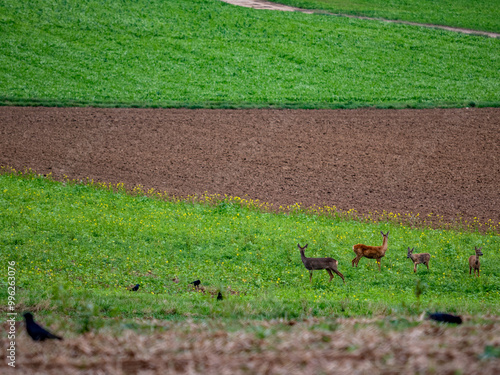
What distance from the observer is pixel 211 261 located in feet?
48.1

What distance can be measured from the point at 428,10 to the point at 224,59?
2674 cm

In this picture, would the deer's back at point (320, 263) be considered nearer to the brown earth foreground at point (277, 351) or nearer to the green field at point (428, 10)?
the brown earth foreground at point (277, 351)

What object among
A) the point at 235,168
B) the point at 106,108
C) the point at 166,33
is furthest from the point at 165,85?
the point at 235,168

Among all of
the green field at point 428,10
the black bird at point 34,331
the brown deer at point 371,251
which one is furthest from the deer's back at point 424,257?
the green field at point 428,10

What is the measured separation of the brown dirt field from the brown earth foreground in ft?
42.0

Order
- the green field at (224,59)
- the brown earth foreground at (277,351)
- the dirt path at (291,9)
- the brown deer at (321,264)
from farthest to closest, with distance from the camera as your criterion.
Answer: the dirt path at (291,9)
the green field at (224,59)
the brown deer at (321,264)
the brown earth foreground at (277,351)

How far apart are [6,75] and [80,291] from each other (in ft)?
91.3

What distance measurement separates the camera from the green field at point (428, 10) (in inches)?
2002

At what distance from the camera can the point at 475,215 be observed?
A: 64.6ft

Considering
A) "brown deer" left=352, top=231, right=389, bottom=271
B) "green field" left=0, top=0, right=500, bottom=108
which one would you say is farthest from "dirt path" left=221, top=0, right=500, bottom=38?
"brown deer" left=352, top=231, right=389, bottom=271

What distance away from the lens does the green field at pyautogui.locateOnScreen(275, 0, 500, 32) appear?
50844 millimetres

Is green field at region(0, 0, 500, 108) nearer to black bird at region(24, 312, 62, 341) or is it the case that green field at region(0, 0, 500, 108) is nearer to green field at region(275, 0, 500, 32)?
green field at region(275, 0, 500, 32)

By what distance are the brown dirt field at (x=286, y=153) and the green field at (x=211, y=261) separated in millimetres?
2523

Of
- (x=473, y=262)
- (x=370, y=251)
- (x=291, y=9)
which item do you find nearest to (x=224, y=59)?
(x=291, y=9)
